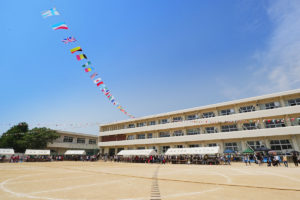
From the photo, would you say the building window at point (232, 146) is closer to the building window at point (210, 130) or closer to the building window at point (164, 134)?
the building window at point (210, 130)

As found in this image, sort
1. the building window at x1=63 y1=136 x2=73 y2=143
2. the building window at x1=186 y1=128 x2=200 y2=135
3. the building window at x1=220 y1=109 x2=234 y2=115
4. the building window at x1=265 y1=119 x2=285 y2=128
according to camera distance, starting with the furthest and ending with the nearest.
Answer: the building window at x1=63 y1=136 x2=73 y2=143
the building window at x1=186 y1=128 x2=200 y2=135
the building window at x1=220 y1=109 x2=234 y2=115
the building window at x1=265 y1=119 x2=285 y2=128

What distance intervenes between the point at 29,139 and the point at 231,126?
40604 mm

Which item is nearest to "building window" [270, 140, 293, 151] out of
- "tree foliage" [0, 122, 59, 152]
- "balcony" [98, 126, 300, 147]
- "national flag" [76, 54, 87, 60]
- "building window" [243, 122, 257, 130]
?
"balcony" [98, 126, 300, 147]

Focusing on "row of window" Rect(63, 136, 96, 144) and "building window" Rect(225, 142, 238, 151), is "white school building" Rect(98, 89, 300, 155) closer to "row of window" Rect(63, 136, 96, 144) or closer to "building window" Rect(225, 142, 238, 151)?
"building window" Rect(225, 142, 238, 151)

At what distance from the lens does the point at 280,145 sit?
73.6 feet

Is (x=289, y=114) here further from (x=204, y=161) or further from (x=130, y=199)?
(x=130, y=199)

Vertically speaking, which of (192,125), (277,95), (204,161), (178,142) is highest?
(277,95)

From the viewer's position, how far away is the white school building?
2225cm

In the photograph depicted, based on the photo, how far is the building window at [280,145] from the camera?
71.8ft

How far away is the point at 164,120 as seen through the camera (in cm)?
3484

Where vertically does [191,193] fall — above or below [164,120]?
below

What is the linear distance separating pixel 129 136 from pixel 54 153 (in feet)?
62.9

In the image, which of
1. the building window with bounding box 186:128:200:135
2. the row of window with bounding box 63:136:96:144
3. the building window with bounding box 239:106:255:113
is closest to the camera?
the building window with bounding box 239:106:255:113

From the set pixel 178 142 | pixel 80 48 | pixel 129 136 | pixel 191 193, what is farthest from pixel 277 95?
pixel 129 136
